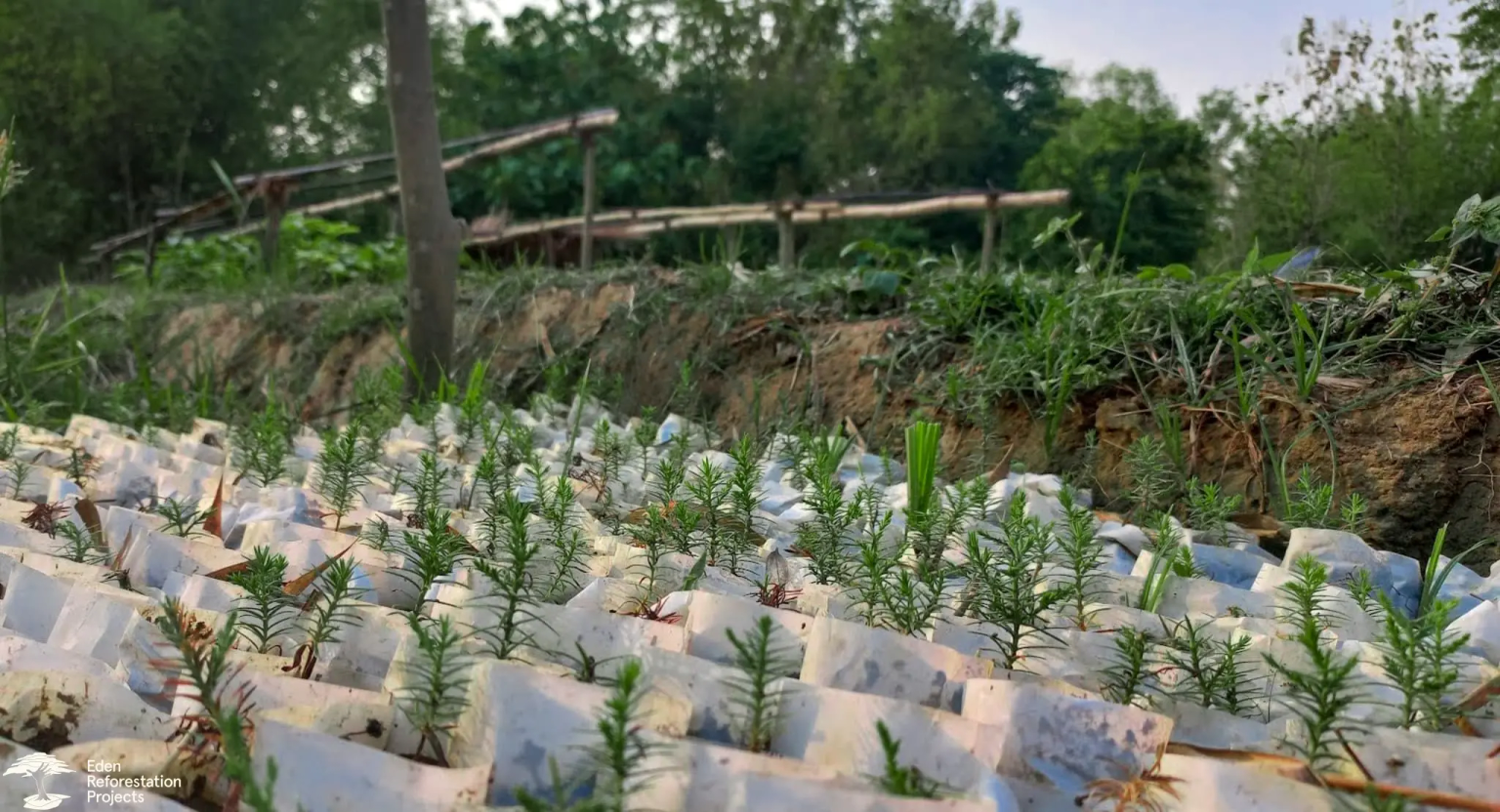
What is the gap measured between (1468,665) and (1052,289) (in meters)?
1.55

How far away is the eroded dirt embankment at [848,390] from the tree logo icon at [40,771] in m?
1.38

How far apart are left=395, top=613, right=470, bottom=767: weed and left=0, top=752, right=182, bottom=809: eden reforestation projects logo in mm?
148

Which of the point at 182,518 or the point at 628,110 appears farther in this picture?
the point at 628,110

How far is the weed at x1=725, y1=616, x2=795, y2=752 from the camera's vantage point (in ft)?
2.35

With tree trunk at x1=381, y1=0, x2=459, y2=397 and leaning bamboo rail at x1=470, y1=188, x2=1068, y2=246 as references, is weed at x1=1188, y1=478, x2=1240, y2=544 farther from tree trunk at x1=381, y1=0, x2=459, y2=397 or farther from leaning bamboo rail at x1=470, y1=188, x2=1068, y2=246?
leaning bamboo rail at x1=470, y1=188, x2=1068, y2=246

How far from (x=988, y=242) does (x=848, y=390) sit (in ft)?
5.98

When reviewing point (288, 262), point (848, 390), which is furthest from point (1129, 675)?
point (288, 262)

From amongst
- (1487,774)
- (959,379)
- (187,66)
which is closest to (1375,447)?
(959,379)

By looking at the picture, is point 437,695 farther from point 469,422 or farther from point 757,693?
point 469,422

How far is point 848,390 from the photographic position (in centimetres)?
235

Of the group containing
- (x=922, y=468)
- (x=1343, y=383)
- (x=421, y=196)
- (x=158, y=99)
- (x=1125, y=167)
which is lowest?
(x=922, y=468)

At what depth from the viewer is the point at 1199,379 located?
6.01 feet

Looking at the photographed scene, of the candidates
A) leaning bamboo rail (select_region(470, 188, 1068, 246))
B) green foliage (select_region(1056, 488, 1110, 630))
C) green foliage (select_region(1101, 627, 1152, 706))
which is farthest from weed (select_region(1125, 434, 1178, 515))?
leaning bamboo rail (select_region(470, 188, 1068, 246))

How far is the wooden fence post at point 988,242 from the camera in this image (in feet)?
10.2
